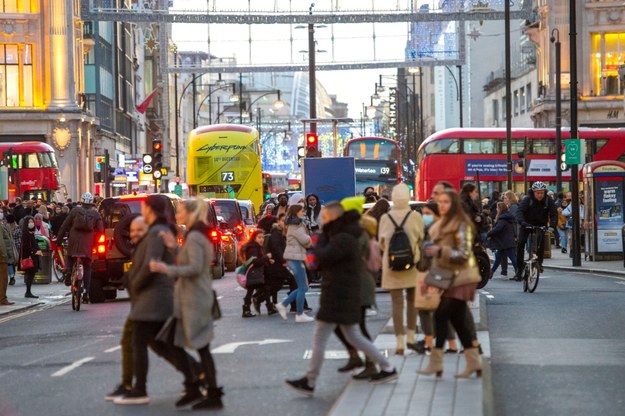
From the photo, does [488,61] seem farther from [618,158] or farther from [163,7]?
[163,7]

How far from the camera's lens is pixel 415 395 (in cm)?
1091

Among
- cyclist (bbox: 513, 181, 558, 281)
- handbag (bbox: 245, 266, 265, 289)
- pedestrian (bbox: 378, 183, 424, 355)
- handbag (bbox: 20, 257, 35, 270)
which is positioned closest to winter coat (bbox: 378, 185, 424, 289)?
pedestrian (bbox: 378, 183, 424, 355)

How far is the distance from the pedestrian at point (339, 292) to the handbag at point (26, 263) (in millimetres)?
15950

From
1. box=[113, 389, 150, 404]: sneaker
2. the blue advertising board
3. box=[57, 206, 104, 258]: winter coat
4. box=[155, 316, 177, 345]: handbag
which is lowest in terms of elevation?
box=[113, 389, 150, 404]: sneaker

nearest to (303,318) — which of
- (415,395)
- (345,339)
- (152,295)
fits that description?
(345,339)

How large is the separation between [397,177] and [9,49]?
1847cm

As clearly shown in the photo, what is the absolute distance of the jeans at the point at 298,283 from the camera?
19766mm

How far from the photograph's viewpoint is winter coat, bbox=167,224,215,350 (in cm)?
1096

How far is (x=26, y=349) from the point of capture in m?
16.9

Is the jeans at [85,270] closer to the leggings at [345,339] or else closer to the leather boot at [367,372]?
the leggings at [345,339]

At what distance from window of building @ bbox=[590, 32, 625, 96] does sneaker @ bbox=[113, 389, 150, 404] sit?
2267 inches

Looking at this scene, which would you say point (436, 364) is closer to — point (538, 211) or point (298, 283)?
point (298, 283)

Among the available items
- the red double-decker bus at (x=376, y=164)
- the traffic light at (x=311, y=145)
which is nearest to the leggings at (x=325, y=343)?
the traffic light at (x=311, y=145)

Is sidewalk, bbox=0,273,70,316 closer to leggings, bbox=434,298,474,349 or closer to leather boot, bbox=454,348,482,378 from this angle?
leggings, bbox=434,298,474,349
